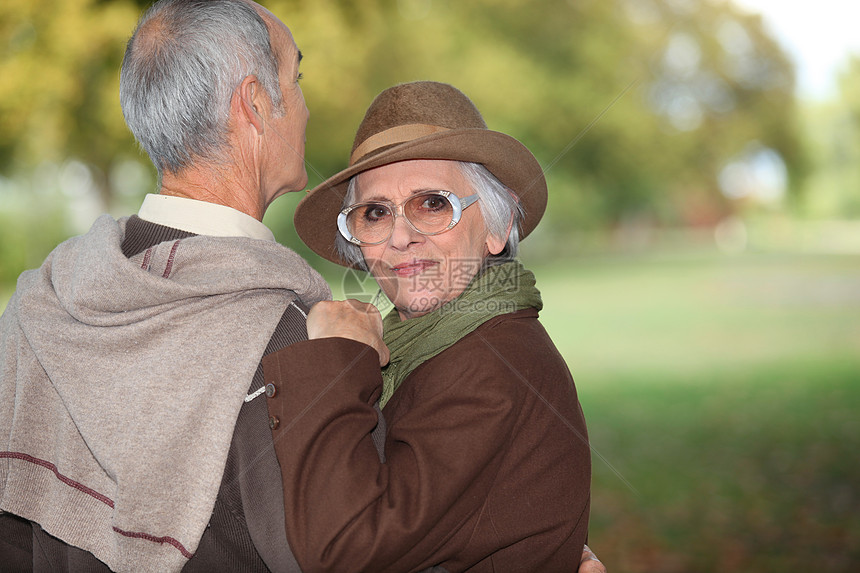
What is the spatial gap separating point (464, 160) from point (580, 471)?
1.04 m

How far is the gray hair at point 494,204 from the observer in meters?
2.65

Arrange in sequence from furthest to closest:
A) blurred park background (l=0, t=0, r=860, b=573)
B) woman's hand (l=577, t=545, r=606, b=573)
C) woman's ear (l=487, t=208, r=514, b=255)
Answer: blurred park background (l=0, t=0, r=860, b=573) → woman's ear (l=487, t=208, r=514, b=255) → woman's hand (l=577, t=545, r=606, b=573)

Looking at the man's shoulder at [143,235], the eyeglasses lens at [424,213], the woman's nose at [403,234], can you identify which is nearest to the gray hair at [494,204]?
the eyeglasses lens at [424,213]

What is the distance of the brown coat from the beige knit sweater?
15 cm

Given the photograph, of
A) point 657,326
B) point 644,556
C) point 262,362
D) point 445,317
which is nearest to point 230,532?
point 262,362

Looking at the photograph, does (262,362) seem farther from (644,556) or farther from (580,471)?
(644,556)

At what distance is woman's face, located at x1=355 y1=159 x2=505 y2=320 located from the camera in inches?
101

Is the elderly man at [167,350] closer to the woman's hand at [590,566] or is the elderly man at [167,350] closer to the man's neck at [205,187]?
the man's neck at [205,187]

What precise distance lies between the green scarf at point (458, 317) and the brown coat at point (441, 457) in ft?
0.12

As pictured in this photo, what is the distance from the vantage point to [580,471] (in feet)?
7.41

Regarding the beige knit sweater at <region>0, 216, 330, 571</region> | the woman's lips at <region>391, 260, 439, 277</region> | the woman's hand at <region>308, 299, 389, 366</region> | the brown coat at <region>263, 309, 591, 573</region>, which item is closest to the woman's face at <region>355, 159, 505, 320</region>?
the woman's lips at <region>391, 260, 439, 277</region>

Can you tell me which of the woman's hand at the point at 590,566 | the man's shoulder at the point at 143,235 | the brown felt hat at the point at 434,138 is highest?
the brown felt hat at the point at 434,138

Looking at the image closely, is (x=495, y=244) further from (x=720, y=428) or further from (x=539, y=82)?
(x=539, y=82)

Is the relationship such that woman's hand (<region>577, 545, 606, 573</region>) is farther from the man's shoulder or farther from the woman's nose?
the man's shoulder
